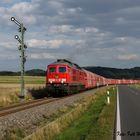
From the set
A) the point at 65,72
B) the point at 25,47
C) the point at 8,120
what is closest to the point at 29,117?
the point at 8,120

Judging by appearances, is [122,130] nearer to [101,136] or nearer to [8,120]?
[101,136]

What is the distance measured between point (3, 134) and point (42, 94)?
32079mm

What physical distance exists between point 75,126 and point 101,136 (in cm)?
375

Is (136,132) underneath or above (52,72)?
underneath

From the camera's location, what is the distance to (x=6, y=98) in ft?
116

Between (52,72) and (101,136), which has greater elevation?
(52,72)

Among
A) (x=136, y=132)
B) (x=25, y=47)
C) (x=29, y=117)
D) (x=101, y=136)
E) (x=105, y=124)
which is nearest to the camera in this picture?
(x=101, y=136)

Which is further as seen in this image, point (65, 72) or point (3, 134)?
point (65, 72)

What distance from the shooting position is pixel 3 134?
15.5 metres

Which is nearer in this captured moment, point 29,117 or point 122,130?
point 122,130

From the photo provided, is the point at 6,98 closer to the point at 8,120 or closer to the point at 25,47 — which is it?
the point at 25,47

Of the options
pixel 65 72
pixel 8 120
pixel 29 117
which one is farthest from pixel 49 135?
pixel 65 72

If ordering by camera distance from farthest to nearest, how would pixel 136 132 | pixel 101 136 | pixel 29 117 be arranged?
pixel 29 117 → pixel 136 132 → pixel 101 136

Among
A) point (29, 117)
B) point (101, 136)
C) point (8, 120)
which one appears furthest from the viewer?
point (29, 117)
